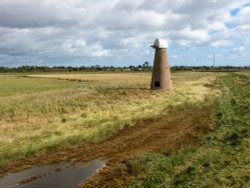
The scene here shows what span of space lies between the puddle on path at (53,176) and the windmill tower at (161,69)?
25.8 metres

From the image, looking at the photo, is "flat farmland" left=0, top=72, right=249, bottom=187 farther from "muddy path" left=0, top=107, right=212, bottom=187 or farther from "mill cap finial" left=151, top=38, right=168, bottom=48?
"mill cap finial" left=151, top=38, right=168, bottom=48

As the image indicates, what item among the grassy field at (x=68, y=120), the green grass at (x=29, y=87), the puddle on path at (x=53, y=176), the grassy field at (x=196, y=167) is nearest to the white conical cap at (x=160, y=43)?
the grassy field at (x=68, y=120)

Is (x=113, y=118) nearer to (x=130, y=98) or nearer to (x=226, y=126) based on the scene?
(x=226, y=126)

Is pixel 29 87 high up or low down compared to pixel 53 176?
down

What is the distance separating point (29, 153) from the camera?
1468cm

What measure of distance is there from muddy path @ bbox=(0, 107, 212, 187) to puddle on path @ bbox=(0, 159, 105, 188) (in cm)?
44

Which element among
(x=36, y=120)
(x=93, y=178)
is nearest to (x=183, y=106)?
(x=36, y=120)

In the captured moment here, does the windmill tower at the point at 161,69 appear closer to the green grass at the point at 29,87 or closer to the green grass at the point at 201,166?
the green grass at the point at 29,87

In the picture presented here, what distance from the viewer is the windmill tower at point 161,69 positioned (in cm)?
3838

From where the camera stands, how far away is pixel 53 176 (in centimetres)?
1184

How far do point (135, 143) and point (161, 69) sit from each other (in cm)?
2331

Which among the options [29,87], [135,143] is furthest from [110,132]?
[29,87]

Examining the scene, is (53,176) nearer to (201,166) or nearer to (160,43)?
(201,166)

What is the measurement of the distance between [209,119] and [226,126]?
8.67 ft
